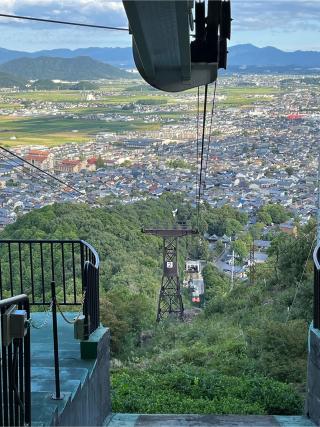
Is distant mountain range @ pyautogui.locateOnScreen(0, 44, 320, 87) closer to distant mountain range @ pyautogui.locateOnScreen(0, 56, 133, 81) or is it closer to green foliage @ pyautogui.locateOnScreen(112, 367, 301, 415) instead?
distant mountain range @ pyautogui.locateOnScreen(0, 56, 133, 81)

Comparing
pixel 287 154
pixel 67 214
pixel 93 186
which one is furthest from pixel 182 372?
pixel 287 154

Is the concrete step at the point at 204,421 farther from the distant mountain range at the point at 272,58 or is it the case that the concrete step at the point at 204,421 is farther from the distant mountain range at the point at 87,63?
the distant mountain range at the point at 87,63

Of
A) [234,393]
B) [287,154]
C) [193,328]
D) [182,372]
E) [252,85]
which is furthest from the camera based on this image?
[287,154]

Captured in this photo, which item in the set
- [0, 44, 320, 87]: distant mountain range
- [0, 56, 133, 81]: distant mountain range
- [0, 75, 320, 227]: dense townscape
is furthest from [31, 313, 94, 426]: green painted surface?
[0, 56, 133, 81]: distant mountain range

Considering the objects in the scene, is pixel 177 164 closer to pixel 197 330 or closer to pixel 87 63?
pixel 87 63

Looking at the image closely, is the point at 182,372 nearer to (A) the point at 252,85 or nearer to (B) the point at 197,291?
(B) the point at 197,291

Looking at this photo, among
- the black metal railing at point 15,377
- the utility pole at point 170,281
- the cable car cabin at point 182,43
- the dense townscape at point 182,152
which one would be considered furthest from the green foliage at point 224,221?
the black metal railing at point 15,377
